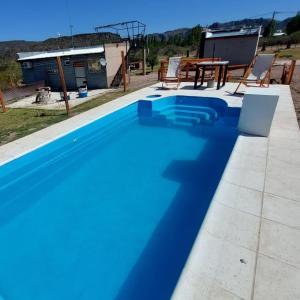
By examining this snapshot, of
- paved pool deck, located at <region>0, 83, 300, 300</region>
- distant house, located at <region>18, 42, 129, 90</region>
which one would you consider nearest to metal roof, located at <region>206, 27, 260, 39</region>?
distant house, located at <region>18, 42, 129, 90</region>

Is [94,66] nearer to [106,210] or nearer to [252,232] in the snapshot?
[106,210]

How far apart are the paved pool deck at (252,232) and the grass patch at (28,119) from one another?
168cm

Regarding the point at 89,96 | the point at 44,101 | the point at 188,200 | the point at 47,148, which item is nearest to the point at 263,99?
the point at 188,200

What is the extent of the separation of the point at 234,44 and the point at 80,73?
478 inches

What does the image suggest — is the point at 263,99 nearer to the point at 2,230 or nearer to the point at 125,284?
the point at 125,284

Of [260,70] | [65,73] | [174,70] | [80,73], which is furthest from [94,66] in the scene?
[260,70]

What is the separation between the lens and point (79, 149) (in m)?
5.65

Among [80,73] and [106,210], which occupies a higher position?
[80,73]

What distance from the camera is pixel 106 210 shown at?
3.62 meters

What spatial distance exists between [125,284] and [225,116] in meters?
5.93

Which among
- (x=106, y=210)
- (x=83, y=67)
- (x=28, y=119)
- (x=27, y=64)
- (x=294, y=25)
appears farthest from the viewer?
(x=294, y=25)

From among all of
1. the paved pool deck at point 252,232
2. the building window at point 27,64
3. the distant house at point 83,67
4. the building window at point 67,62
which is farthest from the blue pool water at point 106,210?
the building window at point 27,64

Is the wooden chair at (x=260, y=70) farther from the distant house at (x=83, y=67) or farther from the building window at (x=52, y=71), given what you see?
the building window at (x=52, y=71)

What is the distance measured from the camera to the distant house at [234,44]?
1653 cm
